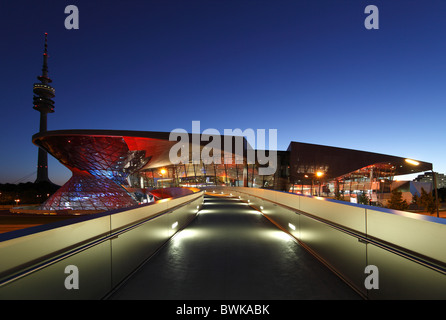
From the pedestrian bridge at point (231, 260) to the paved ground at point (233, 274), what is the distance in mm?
16

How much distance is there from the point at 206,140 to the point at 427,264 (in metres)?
27.0

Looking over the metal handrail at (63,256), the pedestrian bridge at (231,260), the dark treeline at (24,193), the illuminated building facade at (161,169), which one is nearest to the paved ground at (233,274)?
the pedestrian bridge at (231,260)

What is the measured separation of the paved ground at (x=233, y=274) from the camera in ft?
12.1

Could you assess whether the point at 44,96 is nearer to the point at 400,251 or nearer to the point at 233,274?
the point at 233,274

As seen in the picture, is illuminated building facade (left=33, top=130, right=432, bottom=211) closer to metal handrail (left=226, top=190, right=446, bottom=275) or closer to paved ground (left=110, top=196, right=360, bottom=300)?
paved ground (left=110, top=196, right=360, bottom=300)

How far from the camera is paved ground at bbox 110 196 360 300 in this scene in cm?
369

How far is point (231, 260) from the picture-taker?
17.6 ft

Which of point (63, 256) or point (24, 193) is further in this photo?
point (24, 193)

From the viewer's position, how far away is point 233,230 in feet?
28.8

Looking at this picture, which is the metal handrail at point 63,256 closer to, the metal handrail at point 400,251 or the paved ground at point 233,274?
the paved ground at point 233,274

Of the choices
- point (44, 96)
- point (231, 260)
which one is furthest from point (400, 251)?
point (44, 96)

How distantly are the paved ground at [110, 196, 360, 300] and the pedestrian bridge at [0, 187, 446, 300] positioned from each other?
16 millimetres

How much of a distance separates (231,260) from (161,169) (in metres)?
58.4

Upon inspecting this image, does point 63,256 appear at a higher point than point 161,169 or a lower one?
lower
